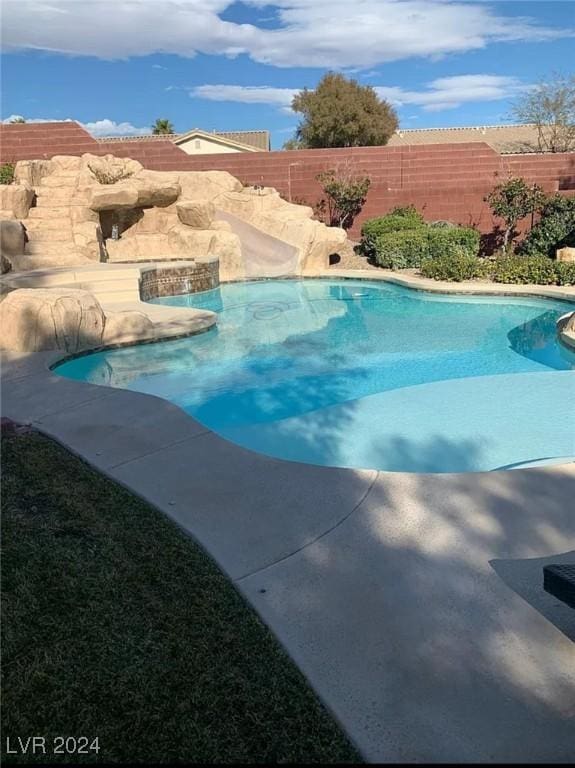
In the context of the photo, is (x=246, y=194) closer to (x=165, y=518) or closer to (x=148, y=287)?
(x=148, y=287)

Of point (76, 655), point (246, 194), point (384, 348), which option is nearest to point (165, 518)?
point (76, 655)

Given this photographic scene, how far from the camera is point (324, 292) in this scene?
1505 centimetres

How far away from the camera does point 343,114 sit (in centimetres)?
3275

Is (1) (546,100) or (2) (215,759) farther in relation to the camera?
(1) (546,100)

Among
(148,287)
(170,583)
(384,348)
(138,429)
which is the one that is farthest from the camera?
(148,287)

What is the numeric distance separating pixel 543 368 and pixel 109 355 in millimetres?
6388

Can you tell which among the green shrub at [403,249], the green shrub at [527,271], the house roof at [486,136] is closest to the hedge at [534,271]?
the green shrub at [527,271]

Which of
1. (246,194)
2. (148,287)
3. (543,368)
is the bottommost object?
(543,368)

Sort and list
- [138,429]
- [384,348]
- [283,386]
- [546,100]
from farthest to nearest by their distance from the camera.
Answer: [546,100]
[384,348]
[283,386]
[138,429]

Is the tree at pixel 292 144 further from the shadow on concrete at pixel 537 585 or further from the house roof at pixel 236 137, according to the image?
the shadow on concrete at pixel 537 585

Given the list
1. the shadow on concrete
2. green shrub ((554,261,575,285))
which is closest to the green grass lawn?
the shadow on concrete

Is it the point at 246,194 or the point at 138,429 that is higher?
the point at 246,194

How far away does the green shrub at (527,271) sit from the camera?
1370cm

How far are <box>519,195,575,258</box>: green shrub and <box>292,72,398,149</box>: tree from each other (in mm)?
19559
